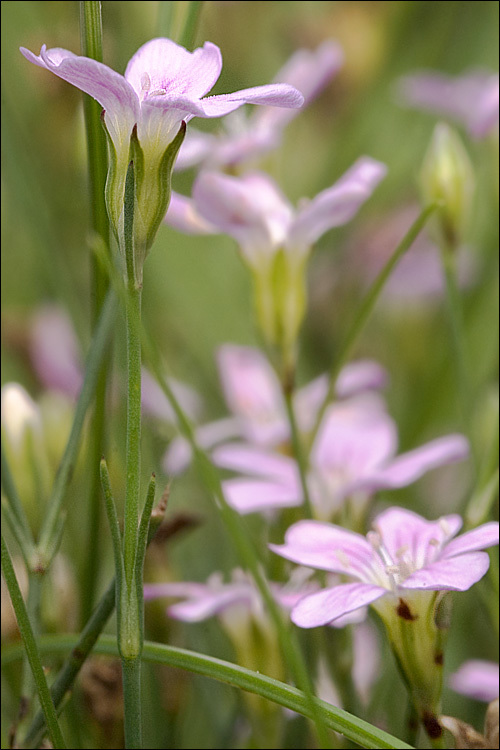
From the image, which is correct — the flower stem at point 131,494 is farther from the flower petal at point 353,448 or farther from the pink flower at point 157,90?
the flower petal at point 353,448

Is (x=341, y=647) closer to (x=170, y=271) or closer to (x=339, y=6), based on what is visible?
(x=170, y=271)

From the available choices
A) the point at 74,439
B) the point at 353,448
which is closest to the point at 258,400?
the point at 353,448

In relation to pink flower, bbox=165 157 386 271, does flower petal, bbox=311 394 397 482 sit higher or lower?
lower

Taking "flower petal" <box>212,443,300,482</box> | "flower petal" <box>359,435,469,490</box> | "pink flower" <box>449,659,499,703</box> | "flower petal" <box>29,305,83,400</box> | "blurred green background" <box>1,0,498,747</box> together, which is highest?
"blurred green background" <box>1,0,498,747</box>

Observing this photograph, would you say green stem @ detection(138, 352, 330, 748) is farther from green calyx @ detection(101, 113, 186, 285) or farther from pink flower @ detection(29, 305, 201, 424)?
pink flower @ detection(29, 305, 201, 424)

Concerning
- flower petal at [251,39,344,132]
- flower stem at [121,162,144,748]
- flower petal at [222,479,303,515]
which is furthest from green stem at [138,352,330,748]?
flower petal at [251,39,344,132]

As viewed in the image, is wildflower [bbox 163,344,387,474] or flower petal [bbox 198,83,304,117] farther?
wildflower [bbox 163,344,387,474]
